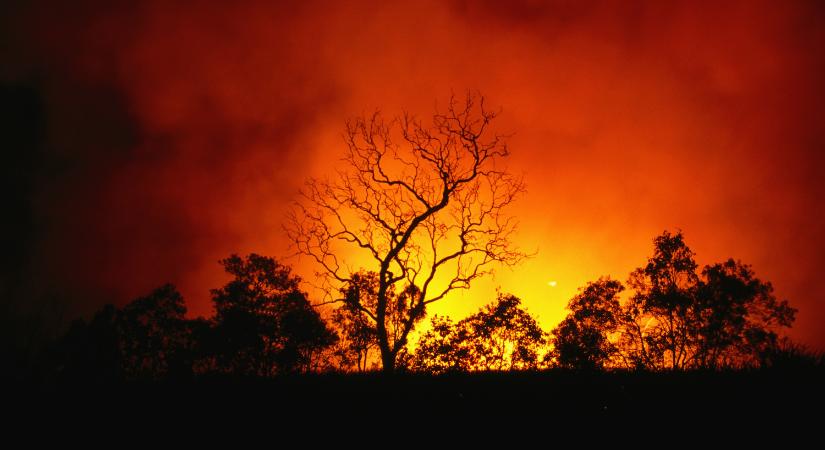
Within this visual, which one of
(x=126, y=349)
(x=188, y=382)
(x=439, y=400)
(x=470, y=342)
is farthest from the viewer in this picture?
(x=126, y=349)

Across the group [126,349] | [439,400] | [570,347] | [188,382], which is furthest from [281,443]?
[126,349]

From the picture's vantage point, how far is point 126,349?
47.0m

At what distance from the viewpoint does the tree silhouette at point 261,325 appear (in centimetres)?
3659

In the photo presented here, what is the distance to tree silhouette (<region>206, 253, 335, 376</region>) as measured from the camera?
3659 centimetres

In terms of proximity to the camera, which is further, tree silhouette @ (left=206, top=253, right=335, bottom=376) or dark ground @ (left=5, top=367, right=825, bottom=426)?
tree silhouette @ (left=206, top=253, right=335, bottom=376)

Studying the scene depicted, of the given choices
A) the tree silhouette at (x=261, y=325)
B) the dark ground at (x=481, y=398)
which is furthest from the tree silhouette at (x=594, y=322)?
the dark ground at (x=481, y=398)

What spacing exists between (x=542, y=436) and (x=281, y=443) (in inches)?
174

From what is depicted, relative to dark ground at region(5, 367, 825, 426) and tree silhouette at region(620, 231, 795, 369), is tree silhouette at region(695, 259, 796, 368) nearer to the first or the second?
tree silhouette at region(620, 231, 795, 369)

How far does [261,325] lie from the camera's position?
120 ft

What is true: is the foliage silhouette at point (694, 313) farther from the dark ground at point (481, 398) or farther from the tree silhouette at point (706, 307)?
the dark ground at point (481, 398)

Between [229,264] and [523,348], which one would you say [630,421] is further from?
[229,264]

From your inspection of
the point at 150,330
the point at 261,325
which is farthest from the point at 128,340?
the point at 261,325

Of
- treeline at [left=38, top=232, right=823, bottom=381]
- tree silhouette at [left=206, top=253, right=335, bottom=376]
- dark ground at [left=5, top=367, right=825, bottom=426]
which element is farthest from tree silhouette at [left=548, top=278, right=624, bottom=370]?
dark ground at [left=5, top=367, right=825, bottom=426]

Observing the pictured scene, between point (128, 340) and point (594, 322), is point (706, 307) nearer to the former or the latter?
point (594, 322)
